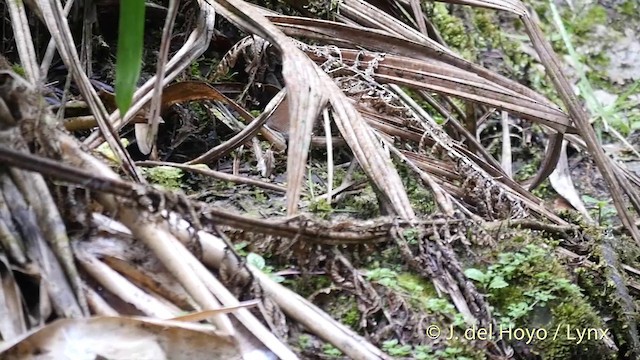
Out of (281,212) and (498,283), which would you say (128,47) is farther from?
(498,283)

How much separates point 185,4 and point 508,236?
0.90 m

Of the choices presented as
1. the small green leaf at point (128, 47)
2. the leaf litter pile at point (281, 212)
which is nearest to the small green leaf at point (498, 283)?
the leaf litter pile at point (281, 212)

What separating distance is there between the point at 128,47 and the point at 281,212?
56cm

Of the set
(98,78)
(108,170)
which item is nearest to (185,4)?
(98,78)

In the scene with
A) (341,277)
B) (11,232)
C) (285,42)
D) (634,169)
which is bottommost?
(634,169)

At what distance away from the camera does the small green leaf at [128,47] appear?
2.39ft

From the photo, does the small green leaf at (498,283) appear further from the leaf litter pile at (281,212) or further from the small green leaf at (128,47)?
the small green leaf at (128,47)

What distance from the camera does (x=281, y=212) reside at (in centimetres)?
125

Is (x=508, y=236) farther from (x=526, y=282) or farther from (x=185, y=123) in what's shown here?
(x=185, y=123)

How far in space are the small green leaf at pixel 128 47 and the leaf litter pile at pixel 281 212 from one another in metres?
0.09

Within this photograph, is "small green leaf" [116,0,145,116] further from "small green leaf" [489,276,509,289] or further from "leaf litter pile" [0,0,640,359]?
"small green leaf" [489,276,509,289]

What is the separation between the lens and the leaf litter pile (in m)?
0.79

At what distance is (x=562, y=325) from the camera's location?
3.53 feet

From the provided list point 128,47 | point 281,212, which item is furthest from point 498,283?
point 128,47
